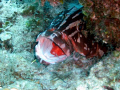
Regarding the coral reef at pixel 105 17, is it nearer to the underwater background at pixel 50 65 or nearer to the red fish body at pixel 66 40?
the underwater background at pixel 50 65

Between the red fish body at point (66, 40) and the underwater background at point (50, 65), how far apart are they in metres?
0.26

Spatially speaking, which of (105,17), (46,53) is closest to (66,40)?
(46,53)

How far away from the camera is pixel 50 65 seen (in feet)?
11.7

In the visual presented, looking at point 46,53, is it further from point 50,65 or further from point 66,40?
point 66,40

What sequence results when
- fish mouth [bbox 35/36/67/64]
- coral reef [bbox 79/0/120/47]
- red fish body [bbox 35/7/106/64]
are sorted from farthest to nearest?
fish mouth [bbox 35/36/67/64] < red fish body [bbox 35/7/106/64] < coral reef [bbox 79/0/120/47]

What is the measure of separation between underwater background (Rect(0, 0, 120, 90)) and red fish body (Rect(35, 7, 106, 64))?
26 centimetres

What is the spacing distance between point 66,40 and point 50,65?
1014mm

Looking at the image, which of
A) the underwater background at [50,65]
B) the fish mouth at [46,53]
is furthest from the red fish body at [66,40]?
the underwater background at [50,65]

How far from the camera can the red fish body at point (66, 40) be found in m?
2.92

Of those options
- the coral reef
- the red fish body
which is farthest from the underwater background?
the red fish body

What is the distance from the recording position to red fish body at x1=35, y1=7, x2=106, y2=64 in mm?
2922

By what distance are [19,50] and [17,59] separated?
647 millimetres

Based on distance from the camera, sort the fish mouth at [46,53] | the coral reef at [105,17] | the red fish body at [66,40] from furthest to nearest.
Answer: the fish mouth at [46,53], the red fish body at [66,40], the coral reef at [105,17]

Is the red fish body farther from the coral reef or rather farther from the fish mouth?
the coral reef
